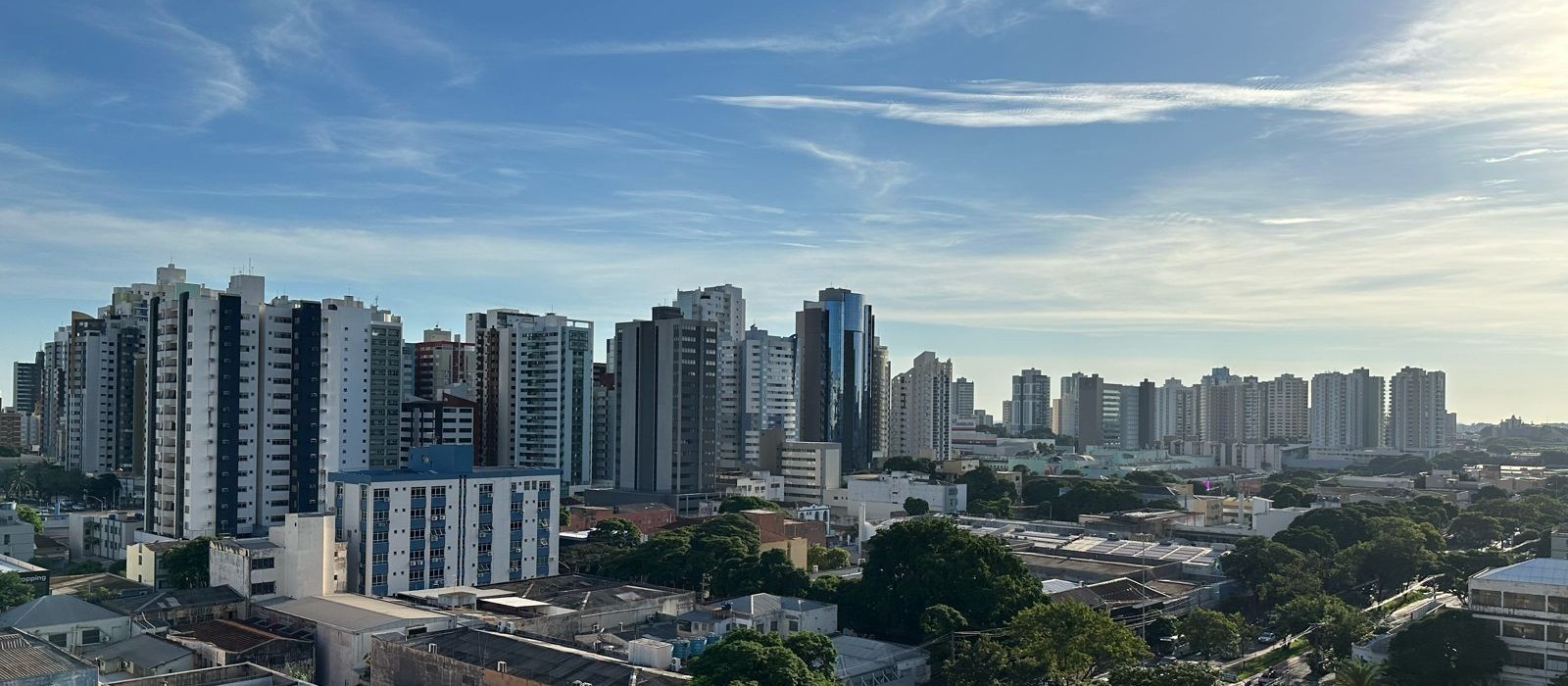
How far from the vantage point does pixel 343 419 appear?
139 feet

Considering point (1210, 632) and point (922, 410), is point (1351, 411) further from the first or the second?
point (1210, 632)

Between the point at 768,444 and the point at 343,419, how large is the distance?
27795 mm

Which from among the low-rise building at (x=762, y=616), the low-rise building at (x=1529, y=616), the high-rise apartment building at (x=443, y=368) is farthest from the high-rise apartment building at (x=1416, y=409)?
the low-rise building at (x=762, y=616)

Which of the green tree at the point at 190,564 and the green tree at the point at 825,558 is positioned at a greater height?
the green tree at the point at 190,564

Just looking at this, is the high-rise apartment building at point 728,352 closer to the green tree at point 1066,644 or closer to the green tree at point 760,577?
the green tree at point 760,577

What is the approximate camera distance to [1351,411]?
108812 millimetres

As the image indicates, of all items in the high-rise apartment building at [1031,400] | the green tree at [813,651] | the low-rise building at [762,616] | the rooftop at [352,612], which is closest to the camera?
the green tree at [813,651]

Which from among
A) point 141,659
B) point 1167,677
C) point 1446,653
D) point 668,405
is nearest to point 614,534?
point 668,405

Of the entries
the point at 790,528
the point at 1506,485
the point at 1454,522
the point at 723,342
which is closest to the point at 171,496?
the point at 790,528

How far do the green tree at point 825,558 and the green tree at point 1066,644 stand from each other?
51.5ft

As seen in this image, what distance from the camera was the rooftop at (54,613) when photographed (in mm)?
23594

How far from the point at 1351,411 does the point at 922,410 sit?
47.7m

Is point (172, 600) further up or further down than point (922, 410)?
further down

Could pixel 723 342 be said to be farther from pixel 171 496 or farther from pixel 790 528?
pixel 171 496
